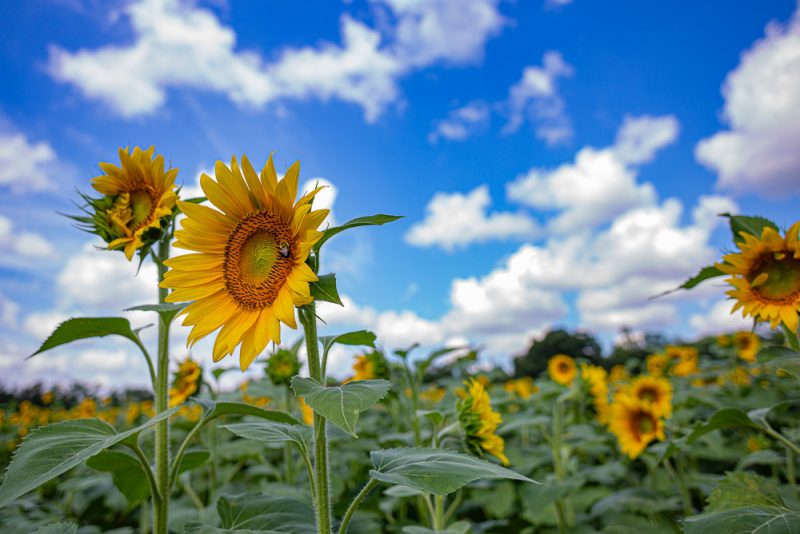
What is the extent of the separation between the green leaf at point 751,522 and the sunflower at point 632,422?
2130 millimetres

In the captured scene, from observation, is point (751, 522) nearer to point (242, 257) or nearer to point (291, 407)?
point (242, 257)

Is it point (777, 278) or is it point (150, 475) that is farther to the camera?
point (777, 278)

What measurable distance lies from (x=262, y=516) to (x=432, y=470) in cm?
67

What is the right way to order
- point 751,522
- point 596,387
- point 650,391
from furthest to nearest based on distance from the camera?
1. point 596,387
2. point 650,391
3. point 751,522

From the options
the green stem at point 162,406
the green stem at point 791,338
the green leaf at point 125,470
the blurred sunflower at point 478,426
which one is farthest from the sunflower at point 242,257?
the green stem at point 791,338

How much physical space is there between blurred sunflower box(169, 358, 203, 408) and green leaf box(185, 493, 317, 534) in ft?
6.15

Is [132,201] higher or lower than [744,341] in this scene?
higher

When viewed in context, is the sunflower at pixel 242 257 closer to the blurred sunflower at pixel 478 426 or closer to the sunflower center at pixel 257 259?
the sunflower center at pixel 257 259

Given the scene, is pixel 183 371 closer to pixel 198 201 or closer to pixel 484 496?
pixel 198 201

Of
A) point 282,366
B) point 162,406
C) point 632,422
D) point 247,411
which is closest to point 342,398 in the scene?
point 247,411

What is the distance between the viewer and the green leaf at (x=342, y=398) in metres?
1.11

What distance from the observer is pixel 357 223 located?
131cm

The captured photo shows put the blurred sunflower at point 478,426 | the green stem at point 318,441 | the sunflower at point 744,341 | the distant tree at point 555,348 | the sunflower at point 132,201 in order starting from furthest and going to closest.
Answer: the distant tree at point 555,348, the sunflower at point 744,341, the blurred sunflower at point 478,426, the sunflower at point 132,201, the green stem at point 318,441

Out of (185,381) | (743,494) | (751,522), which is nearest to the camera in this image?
(751,522)
